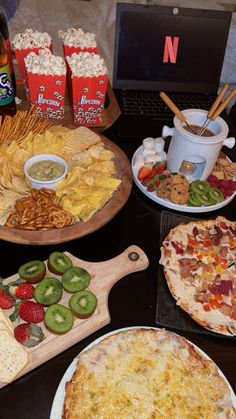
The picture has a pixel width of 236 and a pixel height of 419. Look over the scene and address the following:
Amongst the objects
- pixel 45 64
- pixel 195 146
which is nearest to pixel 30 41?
pixel 45 64

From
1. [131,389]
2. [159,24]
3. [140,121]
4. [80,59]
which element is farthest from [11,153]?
[159,24]

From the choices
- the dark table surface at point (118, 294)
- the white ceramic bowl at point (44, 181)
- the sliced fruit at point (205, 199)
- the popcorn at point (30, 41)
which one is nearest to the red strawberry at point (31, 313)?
the dark table surface at point (118, 294)

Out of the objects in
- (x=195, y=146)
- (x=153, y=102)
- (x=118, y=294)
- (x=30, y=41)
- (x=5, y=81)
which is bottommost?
(x=118, y=294)

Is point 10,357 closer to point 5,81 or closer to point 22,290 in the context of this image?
point 22,290

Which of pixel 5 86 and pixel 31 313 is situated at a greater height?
pixel 5 86

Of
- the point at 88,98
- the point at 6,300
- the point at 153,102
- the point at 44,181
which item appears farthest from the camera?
the point at 153,102

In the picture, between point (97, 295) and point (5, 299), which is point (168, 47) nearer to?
point (97, 295)

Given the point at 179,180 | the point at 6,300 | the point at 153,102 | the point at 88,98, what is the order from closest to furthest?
the point at 6,300, the point at 179,180, the point at 88,98, the point at 153,102

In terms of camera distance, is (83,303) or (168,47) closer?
(83,303)

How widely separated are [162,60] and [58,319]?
64.5 inches

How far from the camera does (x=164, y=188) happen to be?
5.23 feet

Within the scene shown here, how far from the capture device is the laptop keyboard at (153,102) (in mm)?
→ 2094

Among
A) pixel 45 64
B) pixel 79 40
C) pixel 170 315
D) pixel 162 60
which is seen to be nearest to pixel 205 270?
pixel 170 315

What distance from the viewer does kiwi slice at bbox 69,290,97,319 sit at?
1.17 meters
